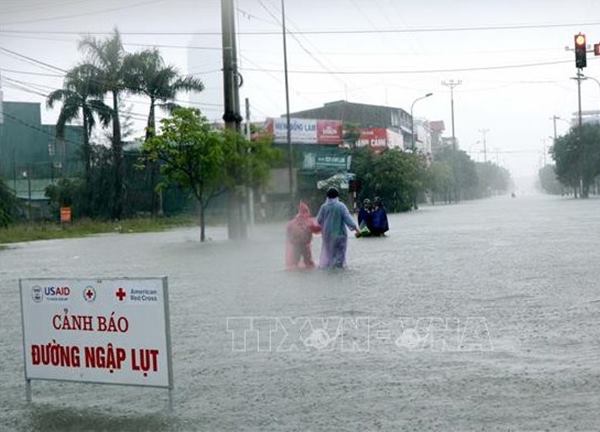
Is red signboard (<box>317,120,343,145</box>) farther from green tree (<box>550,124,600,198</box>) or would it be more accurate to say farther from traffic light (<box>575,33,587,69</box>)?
traffic light (<box>575,33,587,69</box>)

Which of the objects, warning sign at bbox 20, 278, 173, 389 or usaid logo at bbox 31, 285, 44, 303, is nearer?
warning sign at bbox 20, 278, 173, 389

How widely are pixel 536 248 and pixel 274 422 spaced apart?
15.2 metres

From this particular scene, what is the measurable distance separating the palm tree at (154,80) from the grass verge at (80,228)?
6792mm

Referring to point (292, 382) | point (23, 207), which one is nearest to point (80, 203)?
point (23, 207)

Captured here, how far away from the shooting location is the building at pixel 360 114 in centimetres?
9300

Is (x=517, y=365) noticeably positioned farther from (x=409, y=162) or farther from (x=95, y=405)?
(x=409, y=162)

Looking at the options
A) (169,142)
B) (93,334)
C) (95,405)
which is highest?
(169,142)

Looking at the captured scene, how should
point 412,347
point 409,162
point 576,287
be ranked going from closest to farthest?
1. point 412,347
2. point 576,287
3. point 409,162

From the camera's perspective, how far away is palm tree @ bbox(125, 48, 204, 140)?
5328cm

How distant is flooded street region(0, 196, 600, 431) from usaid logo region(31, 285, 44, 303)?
0.83m

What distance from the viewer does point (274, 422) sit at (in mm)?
5727

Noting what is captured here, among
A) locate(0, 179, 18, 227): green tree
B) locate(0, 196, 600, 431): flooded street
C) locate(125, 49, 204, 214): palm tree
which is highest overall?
locate(125, 49, 204, 214): palm tree

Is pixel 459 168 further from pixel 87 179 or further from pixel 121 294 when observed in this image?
pixel 121 294

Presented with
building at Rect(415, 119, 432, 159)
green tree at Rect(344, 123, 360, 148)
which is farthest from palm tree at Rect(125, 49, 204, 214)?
building at Rect(415, 119, 432, 159)
